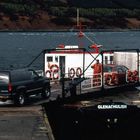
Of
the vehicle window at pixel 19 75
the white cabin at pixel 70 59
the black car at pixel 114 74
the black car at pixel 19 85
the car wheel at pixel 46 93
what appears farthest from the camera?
the white cabin at pixel 70 59

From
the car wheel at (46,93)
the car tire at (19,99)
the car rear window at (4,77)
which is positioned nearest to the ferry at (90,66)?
the car wheel at (46,93)

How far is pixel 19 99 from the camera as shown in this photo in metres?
36.5

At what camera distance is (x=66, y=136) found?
32906 mm

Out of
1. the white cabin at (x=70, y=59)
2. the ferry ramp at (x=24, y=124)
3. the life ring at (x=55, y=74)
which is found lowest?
the ferry ramp at (x=24, y=124)

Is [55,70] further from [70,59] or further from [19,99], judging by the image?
[19,99]

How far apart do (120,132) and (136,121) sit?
1.10 metres

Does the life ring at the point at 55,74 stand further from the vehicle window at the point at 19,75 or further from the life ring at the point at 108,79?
the vehicle window at the point at 19,75

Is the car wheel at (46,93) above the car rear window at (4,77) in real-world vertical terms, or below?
below

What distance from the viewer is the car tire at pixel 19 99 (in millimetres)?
36125

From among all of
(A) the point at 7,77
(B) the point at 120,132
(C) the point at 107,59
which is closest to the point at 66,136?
(B) the point at 120,132

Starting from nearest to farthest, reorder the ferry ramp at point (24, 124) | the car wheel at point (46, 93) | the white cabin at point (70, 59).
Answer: the ferry ramp at point (24, 124) → the car wheel at point (46, 93) → the white cabin at point (70, 59)

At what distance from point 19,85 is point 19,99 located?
834 mm

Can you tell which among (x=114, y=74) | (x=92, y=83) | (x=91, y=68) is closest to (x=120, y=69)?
(x=114, y=74)

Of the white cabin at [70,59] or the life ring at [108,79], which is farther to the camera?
the white cabin at [70,59]
